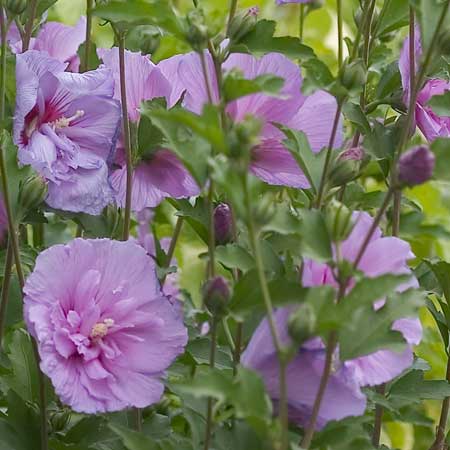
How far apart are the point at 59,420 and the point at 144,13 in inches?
13.4

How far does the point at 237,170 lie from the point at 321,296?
84 mm

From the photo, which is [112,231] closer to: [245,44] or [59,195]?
[59,195]

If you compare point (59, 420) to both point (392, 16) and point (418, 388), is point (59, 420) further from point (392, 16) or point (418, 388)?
point (392, 16)

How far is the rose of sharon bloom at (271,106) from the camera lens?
81cm

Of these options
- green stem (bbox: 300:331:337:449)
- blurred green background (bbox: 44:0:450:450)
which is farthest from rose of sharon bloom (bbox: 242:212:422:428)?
blurred green background (bbox: 44:0:450:450)

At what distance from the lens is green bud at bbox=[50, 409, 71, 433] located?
2.79 feet

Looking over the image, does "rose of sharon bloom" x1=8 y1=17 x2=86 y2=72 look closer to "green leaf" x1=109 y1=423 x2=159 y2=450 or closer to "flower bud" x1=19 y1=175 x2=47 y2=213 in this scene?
"flower bud" x1=19 y1=175 x2=47 y2=213

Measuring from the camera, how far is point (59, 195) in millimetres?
833

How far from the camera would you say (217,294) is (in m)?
0.66

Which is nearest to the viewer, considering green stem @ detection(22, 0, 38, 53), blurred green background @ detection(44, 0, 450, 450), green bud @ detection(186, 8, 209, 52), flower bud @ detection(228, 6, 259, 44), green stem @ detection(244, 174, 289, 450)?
green stem @ detection(244, 174, 289, 450)

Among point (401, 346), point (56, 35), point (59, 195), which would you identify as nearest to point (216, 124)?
point (401, 346)

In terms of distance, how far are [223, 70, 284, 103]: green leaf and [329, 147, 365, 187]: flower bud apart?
0.11 metres

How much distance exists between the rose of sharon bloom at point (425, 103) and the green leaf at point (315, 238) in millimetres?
222

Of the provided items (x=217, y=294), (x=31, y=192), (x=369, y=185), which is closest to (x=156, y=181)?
(x=31, y=192)
